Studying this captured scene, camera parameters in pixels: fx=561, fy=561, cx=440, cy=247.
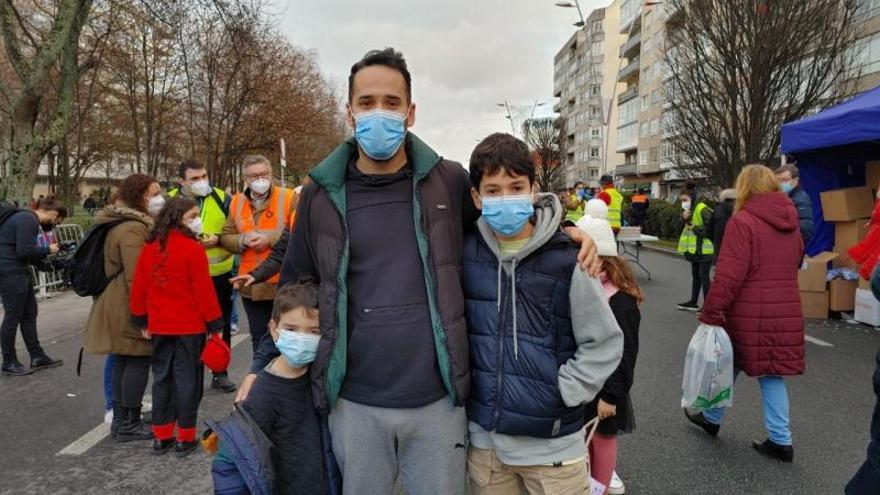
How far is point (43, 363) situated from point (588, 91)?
83890 millimetres

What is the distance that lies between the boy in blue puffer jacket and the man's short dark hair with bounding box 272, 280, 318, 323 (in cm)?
55

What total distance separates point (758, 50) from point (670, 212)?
8.63m

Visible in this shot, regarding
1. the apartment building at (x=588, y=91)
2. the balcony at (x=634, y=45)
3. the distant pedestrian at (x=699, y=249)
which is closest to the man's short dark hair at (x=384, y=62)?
the distant pedestrian at (x=699, y=249)

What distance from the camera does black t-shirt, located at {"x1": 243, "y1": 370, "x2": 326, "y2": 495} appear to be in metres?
2.01

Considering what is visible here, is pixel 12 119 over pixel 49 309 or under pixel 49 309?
over

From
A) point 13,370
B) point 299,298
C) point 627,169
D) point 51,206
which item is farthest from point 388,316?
point 627,169

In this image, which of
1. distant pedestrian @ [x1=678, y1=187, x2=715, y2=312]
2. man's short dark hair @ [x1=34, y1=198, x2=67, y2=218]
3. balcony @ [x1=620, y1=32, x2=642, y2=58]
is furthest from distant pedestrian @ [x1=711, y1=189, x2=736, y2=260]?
balcony @ [x1=620, y1=32, x2=642, y2=58]

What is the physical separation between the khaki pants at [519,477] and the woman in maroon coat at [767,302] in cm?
215

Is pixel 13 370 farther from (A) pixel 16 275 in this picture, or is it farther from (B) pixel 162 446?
(B) pixel 162 446

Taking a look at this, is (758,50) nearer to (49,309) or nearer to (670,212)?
(670,212)

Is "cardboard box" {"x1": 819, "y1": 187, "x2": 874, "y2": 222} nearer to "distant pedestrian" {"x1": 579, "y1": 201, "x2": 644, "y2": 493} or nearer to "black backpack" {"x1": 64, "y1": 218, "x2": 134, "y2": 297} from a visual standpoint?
"distant pedestrian" {"x1": 579, "y1": 201, "x2": 644, "y2": 493}

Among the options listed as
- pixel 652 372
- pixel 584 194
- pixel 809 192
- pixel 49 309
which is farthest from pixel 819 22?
pixel 49 309

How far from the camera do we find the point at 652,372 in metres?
5.57

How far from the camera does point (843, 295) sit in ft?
26.1
